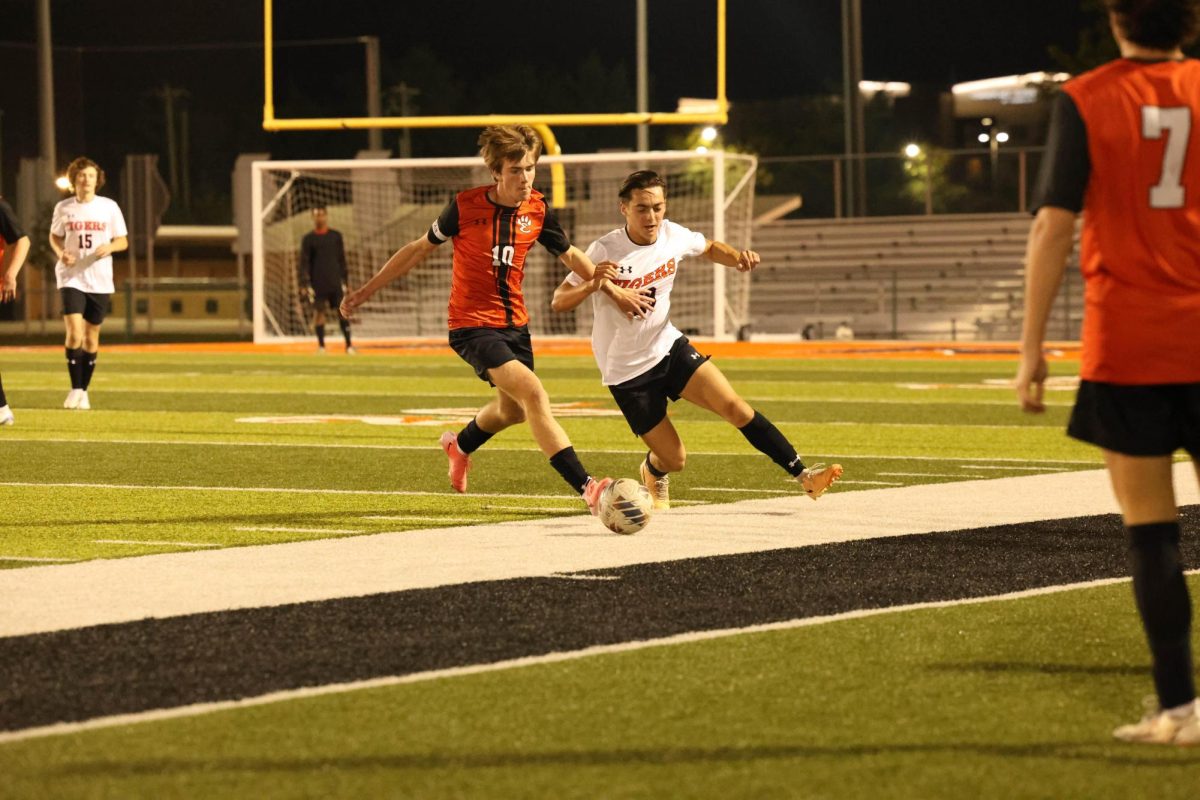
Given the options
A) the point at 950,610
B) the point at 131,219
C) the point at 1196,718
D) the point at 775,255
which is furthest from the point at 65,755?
the point at 775,255

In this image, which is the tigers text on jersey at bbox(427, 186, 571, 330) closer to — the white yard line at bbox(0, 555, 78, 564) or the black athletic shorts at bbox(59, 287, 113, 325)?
the white yard line at bbox(0, 555, 78, 564)

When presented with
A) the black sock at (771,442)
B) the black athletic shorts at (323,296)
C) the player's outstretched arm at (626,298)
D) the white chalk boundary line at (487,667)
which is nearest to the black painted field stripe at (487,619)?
the white chalk boundary line at (487,667)

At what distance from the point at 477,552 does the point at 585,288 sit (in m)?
1.43

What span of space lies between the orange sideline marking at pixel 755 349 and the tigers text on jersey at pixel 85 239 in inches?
395

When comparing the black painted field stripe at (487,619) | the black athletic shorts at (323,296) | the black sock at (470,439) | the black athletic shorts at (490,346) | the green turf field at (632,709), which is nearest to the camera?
the green turf field at (632,709)

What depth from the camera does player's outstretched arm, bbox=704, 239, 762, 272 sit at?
9.23 m

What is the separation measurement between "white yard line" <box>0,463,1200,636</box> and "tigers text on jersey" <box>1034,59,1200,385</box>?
2992mm

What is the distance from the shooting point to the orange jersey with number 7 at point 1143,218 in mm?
4387

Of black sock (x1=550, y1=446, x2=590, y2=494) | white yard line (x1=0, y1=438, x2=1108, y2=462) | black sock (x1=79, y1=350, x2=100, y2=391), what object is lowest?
white yard line (x1=0, y1=438, x2=1108, y2=462)

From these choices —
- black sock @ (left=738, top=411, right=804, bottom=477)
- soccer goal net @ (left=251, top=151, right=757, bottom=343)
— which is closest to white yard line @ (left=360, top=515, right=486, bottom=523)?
black sock @ (left=738, top=411, right=804, bottom=477)

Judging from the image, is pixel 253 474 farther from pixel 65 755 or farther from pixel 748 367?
pixel 748 367

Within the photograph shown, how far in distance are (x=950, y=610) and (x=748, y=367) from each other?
16.8 m

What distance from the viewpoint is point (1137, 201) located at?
4.44 m

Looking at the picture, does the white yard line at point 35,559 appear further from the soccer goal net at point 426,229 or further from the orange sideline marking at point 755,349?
the soccer goal net at point 426,229
